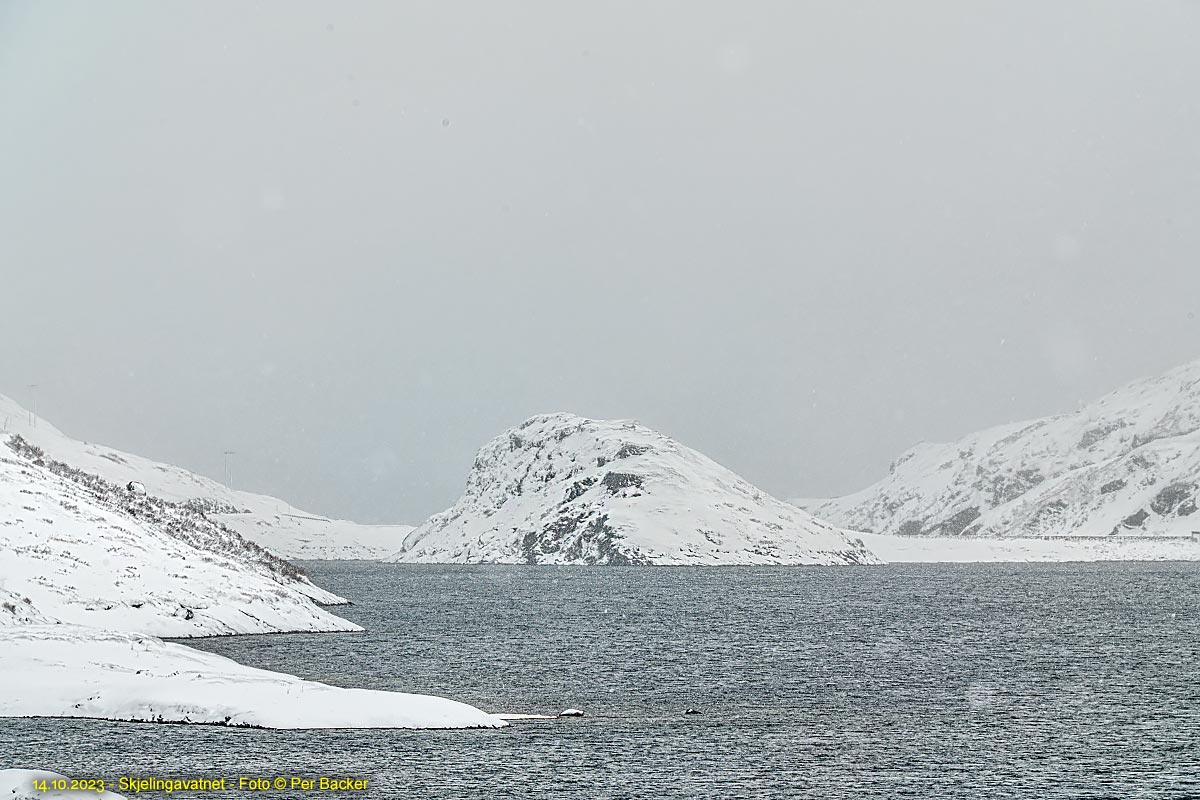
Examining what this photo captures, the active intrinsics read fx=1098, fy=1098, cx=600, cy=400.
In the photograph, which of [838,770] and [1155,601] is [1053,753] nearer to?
[838,770]

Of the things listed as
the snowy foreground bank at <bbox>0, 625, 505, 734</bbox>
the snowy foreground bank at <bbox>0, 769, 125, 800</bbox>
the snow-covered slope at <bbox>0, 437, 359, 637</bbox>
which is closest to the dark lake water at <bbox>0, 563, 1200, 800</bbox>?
the snowy foreground bank at <bbox>0, 625, 505, 734</bbox>

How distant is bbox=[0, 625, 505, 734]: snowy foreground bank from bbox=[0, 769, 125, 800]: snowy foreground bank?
14662mm

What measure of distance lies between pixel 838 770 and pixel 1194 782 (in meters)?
8.80

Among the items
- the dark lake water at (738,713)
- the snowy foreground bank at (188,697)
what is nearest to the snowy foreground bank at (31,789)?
the dark lake water at (738,713)

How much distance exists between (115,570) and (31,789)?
4841cm

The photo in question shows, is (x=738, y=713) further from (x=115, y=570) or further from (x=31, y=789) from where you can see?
(x=115, y=570)

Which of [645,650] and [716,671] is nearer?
[716,671]

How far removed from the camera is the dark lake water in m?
27.9

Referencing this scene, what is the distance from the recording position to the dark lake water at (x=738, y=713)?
27.9 meters

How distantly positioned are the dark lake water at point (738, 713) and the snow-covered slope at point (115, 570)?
13.2 ft

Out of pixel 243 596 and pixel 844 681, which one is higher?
pixel 243 596

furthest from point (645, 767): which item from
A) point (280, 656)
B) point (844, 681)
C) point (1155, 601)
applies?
point (1155, 601)

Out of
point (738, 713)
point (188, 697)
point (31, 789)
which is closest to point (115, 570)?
point (188, 697)

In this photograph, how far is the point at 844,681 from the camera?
2019 inches
